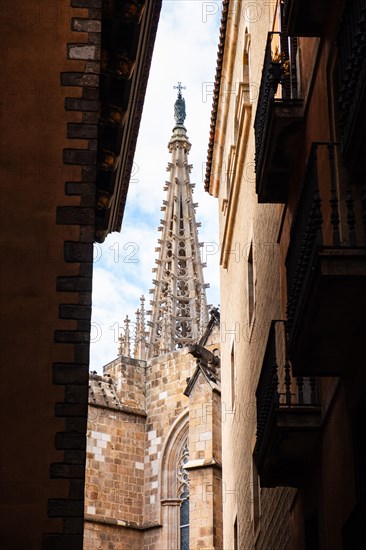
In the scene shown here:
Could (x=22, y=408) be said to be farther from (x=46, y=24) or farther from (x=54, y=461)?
(x=46, y=24)

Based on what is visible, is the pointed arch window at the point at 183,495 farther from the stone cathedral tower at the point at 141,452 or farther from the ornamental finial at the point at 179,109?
the ornamental finial at the point at 179,109

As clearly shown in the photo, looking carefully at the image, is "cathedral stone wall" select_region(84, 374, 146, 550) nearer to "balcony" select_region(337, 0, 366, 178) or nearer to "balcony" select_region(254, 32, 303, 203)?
"balcony" select_region(254, 32, 303, 203)

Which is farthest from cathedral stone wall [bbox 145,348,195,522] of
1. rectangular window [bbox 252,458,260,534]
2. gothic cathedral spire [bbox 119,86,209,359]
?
rectangular window [bbox 252,458,260,534]

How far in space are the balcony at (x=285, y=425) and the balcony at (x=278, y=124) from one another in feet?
5.17

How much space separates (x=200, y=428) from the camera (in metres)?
34.3

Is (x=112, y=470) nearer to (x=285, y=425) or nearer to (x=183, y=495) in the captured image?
(x=183, y=495)

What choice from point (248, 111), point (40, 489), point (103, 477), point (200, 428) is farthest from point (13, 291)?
point (103, 477)

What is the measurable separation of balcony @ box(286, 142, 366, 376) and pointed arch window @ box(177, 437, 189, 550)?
101 feet

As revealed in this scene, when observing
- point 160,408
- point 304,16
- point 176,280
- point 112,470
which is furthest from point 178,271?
point 304,16

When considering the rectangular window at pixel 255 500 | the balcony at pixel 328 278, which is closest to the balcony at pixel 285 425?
the balcony at pixel 328 278

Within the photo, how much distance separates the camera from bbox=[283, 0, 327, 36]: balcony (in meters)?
12.0

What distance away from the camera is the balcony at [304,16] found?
12008mm

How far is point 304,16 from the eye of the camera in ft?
39.8

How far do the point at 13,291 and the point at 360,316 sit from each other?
3558 millimetres
